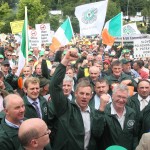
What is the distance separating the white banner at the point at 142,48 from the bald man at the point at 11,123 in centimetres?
754

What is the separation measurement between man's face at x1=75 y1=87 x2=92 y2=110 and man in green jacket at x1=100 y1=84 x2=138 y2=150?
1.02ft

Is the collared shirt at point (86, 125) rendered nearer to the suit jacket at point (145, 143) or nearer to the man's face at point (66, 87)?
the suit jacket at point (145, 143)

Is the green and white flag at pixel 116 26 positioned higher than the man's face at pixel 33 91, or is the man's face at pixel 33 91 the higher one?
the green and white flag at pixel 116 26

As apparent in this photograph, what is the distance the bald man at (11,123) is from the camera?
136 inches

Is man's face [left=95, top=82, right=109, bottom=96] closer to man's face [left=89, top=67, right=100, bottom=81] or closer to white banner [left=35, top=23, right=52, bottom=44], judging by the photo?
man's face [left=89, top=67, right=100, bottom=81]

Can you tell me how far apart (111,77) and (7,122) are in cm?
393

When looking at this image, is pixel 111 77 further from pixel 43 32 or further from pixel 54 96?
pixel 43 32

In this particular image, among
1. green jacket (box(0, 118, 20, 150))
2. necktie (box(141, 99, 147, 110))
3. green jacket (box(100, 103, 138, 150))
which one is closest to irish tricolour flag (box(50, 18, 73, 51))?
necktie (box(141, 99, 147, 110))

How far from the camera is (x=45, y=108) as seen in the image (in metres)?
4.95

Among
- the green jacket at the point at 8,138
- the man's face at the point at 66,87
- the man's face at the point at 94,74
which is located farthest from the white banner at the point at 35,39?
the green jacket at the point at 8,138

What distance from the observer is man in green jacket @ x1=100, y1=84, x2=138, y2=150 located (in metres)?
4.23

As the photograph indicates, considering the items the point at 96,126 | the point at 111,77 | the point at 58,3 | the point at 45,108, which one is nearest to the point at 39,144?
the point at 96,126

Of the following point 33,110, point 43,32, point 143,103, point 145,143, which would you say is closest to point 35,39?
point 43,32

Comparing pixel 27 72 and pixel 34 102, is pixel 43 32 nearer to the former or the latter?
pixel 27 72
